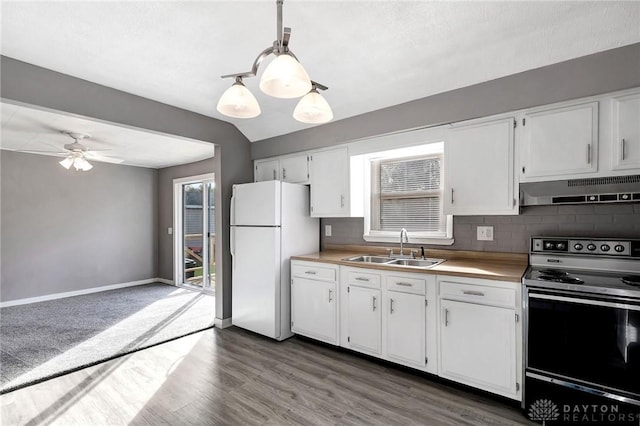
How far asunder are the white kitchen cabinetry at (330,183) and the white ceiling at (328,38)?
867 millimetres

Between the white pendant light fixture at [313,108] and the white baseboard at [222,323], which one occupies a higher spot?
the white pendant light fixture at [313,108]

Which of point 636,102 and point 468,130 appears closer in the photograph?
point 636,102

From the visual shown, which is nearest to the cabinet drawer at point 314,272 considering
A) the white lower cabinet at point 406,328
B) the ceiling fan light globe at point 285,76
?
the white lower cabinet at point 406,328

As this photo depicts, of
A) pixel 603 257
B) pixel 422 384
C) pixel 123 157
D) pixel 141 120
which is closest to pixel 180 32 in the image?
pixel 141 120

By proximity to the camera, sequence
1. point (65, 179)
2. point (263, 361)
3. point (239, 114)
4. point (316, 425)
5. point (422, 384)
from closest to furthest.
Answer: point (239, 114) → point (316, 425) → point (422, 384) → point (263, 361) → point (65, 179)

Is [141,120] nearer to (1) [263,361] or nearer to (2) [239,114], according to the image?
(2) [239,114]

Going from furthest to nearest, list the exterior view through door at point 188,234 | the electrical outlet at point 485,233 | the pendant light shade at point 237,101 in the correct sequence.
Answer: the exterior view through door at point 188,234 → the electrical outlet at point 485,233 → the pendant light shade at point 237,101

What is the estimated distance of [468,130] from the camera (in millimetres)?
2664

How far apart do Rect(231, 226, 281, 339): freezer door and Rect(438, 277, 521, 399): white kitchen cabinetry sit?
5.48 ft

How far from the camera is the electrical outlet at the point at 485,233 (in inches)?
109

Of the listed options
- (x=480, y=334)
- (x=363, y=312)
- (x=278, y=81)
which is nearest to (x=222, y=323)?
(x=363, y=312)

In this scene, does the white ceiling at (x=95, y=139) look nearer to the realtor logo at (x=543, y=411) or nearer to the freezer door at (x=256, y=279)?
the freezer door at (x=256, y=279)

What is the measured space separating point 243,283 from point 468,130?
2.77 m

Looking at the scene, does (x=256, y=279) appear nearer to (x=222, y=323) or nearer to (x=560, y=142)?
(x=222, y=323)
